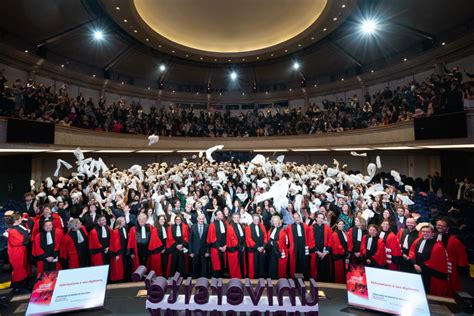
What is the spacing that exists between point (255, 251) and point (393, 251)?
277 cm

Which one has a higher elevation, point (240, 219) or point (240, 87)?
point (240, 87)

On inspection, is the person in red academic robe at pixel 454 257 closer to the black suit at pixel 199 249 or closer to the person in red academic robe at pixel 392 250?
the person in red academic robe at pixel 392 250

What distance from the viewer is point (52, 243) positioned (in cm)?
567

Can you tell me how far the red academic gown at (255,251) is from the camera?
6285 mm

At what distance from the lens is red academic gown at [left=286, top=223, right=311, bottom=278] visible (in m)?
6.11

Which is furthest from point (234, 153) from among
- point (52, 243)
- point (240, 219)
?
point (52, 243)

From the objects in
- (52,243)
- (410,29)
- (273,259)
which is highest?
(410,29)

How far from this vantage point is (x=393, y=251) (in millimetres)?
5281

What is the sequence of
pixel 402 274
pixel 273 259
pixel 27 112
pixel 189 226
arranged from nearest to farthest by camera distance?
pixel 402 274 < pixel 273 259 < pixel 189 226 < pixel 27 112

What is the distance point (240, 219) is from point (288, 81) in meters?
19.2

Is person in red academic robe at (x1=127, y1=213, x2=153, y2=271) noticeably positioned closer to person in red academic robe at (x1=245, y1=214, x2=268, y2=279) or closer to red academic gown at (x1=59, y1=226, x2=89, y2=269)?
red academic gown at (x1=59, y1=226, x2=89, y2=269)

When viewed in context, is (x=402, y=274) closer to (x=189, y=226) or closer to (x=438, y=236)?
(x=438, y=236)

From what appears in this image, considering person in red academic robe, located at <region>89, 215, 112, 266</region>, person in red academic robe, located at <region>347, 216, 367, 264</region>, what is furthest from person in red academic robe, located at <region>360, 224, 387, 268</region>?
person in red academic robe, located at <region>89, 215, 112, 266</region>

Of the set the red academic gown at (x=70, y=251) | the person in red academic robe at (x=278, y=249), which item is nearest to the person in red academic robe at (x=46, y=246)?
the red academic gown at (x=70, y=251)
